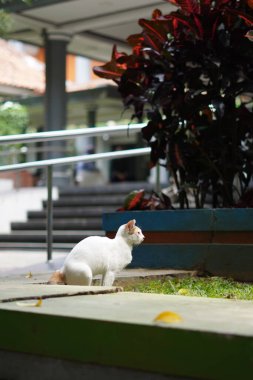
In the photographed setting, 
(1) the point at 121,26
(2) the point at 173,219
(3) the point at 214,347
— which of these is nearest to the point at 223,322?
(3) the point at 214,347

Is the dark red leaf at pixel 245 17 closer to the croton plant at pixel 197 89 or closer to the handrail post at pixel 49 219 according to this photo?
the croton plant at pixel 197 89

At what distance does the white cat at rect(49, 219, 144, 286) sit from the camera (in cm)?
328

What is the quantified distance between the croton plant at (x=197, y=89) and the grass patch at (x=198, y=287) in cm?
78

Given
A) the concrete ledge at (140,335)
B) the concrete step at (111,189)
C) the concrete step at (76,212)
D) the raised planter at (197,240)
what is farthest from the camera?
the concrete step at (111,189)

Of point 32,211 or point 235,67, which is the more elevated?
point 235,67

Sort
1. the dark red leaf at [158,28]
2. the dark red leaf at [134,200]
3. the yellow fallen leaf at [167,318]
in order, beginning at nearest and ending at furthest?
the yellow fallen leaf at [167,318], the dark red leaf at [158,28], the dark red leaf at [134,200]

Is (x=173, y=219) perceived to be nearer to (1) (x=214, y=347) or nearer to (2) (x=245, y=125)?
(2) (x=245, y=125)

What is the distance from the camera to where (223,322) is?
1870 millimetres

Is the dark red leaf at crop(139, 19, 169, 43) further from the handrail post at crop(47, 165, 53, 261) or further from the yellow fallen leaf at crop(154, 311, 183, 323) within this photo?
the yellow fallen leaf at crop(154, 311, 183, 323)

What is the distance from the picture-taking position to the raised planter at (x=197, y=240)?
4199 millimetres

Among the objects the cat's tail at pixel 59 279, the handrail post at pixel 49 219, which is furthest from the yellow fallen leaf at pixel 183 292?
the handrail post at pixel 49 219

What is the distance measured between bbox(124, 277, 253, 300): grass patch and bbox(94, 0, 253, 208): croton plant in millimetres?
784

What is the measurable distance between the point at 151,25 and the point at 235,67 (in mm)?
629

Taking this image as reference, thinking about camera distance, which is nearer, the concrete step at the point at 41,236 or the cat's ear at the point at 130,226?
the cat's ear at the point at 130,226
